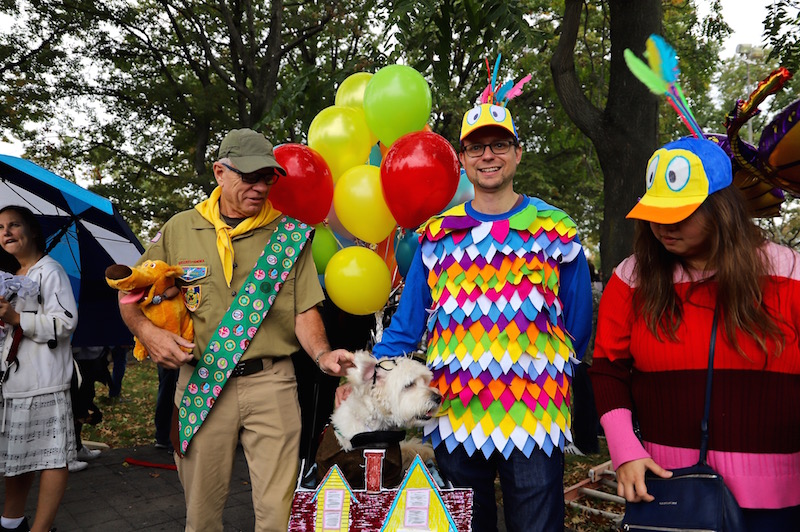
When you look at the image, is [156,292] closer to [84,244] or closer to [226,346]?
[226,346]

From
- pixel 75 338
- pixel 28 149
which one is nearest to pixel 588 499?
pixel 75 338

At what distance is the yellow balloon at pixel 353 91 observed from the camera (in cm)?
375

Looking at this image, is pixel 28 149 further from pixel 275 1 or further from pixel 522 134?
pixel 522 134

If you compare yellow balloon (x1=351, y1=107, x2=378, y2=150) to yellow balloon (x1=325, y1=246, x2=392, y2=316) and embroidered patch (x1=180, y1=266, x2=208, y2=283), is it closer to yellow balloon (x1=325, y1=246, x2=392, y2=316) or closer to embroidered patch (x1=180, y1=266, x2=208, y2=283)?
yellow balloon (x1=325, y1=246, x2=392, y2=316)

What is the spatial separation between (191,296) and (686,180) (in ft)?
6.50

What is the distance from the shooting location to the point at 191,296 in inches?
94.2

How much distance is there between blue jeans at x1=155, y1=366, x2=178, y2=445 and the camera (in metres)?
5.21

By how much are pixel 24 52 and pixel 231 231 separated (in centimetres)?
1044

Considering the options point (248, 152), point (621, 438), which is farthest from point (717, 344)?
point (248, 152)

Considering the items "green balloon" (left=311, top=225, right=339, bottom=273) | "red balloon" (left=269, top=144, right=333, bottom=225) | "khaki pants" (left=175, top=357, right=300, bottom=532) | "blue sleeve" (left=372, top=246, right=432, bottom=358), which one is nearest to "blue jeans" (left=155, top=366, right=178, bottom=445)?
"green balloon" (left=311, top=225, right=339, bottom=273)

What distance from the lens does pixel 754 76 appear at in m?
21.7

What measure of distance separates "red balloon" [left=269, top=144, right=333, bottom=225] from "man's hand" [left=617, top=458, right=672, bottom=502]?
210 centimetres

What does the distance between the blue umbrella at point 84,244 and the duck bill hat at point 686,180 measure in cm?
304

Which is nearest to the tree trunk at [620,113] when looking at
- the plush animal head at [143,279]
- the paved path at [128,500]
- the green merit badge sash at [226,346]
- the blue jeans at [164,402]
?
the green merit badge sash at [226,346]
